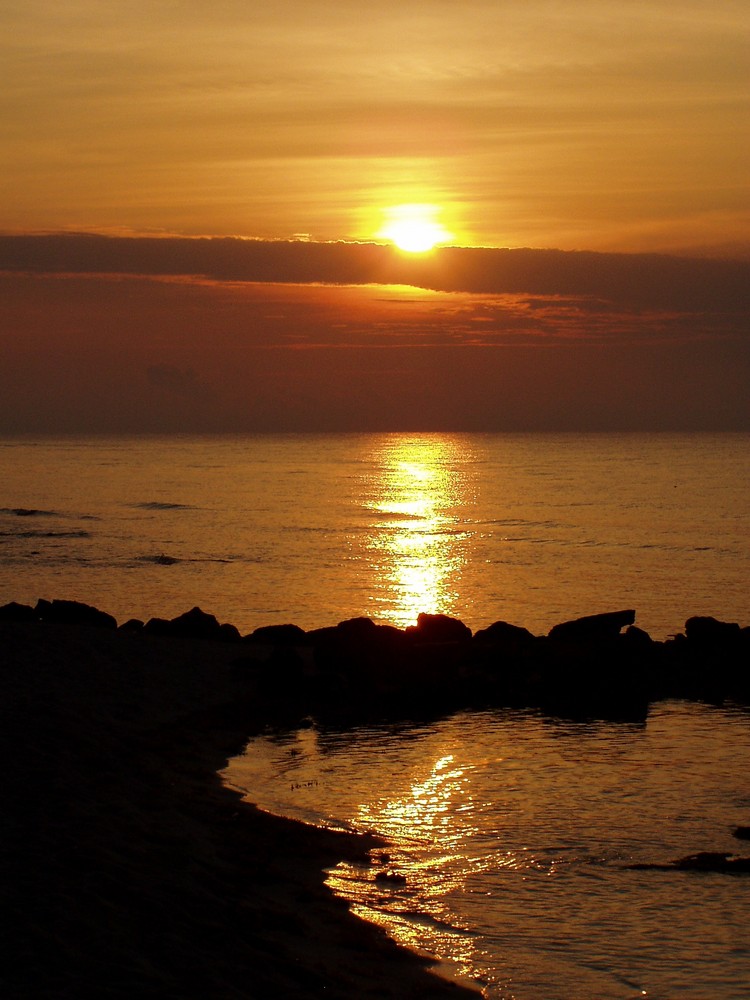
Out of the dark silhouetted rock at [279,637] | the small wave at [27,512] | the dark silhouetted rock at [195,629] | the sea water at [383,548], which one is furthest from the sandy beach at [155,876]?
the small wave at [27,512]

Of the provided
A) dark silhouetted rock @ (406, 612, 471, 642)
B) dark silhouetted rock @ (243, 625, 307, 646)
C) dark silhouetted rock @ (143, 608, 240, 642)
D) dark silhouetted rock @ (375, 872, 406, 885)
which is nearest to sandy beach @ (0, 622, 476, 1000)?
dark silhouetted rock @ (375, 872, 406, 885)

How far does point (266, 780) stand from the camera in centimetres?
1911

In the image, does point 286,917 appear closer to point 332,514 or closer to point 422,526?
point 422,526

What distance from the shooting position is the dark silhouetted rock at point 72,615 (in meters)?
32.3

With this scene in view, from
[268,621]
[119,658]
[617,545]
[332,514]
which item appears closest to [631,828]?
[119,658]

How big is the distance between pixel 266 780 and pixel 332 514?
7569cm

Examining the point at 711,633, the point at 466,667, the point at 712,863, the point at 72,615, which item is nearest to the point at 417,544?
the point at 711,633

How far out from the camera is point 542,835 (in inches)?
632

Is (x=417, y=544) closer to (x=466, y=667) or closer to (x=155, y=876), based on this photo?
(x=466, y=667)

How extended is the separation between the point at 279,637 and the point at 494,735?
11263 mm

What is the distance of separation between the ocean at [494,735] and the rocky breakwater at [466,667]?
5.40ft

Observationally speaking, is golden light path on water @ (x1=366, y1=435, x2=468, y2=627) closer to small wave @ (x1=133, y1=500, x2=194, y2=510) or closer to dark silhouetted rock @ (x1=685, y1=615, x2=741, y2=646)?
dark silhouetted rock @ (x1=685, y1=615, x2=741, y2=646)

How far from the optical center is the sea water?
4653 centimetres

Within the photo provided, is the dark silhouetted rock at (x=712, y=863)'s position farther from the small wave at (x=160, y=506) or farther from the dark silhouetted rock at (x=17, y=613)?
the small wave at (x=160, y=506)
